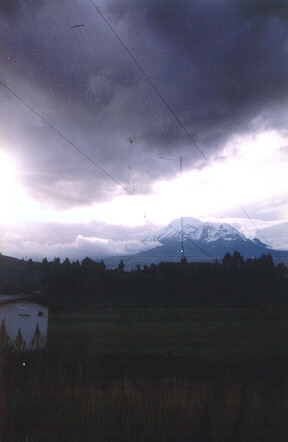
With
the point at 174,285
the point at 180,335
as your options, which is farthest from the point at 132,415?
the point at 174,285

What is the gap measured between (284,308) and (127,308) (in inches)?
857

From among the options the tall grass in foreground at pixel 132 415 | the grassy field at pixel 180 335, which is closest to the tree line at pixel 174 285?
the grassy field at pixel 180 335

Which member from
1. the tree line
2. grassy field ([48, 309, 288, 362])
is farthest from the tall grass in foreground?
the tree line

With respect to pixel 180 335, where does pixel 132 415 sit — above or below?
above

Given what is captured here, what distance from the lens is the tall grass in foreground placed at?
5.50 metres

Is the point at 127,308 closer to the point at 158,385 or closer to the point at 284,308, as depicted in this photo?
the point at 284,308

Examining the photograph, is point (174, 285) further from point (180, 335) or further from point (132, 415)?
point (132, 415)

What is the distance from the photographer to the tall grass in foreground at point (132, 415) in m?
5.50

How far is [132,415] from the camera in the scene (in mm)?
5922

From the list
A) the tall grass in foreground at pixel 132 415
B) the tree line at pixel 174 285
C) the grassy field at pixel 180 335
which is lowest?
the grassy field at pixel 180 335

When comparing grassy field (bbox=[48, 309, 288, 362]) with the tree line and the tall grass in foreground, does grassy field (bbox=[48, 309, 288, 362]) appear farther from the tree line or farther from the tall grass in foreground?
the tall grass in foreground

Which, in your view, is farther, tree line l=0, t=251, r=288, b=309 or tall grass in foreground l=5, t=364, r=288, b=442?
tree line l=0, t=251, r=288, b=309

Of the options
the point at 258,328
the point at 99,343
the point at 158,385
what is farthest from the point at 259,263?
the point at 158,385

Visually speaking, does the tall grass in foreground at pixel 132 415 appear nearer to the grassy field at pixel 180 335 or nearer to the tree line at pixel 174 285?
Answer: the grassy field at pixel 180 335
